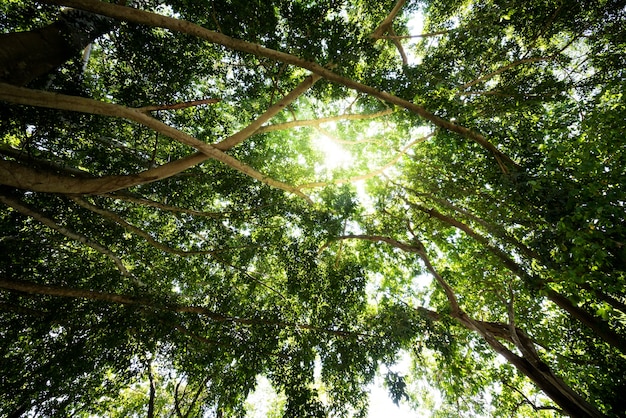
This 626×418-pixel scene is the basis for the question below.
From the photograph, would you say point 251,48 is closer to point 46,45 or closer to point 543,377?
point 46,45

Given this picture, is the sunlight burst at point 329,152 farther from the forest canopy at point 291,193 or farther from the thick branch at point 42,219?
the thick branch at point 42,219

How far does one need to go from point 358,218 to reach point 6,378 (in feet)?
32.2

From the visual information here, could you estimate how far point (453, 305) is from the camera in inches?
268

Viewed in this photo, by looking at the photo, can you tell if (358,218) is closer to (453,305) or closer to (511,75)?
(453,305)

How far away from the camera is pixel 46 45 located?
15.9 ft

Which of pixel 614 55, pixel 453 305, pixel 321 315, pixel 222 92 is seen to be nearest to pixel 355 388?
pixel 321 315

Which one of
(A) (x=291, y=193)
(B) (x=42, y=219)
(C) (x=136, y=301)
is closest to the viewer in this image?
(B) (x=42, y=219)

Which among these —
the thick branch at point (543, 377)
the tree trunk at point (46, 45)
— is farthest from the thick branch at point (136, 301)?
the tree trunk at point (46, 45)

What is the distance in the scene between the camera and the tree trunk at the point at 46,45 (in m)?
4.35

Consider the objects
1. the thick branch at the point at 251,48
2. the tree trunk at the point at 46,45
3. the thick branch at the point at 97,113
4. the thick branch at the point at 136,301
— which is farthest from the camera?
the thick branch at the point at 136,301

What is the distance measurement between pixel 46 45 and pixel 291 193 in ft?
18.5

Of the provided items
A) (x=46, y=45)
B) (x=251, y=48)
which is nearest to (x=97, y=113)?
(x=251, y=48)

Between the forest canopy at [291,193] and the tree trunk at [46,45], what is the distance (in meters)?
0.04

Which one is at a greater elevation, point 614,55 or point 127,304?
point 614,55
